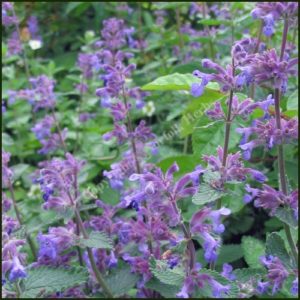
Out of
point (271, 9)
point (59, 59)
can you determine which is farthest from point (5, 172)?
point (59, 59)

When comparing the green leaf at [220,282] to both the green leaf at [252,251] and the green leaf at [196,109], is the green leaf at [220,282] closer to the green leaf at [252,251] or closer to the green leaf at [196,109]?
the green leaf at [252,251]

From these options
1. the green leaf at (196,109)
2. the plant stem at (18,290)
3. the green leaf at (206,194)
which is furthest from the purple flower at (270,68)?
the plant stem at (18,290)

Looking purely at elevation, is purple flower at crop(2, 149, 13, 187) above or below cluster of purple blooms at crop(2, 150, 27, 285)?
below

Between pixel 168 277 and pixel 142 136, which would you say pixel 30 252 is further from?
pixel 168 277

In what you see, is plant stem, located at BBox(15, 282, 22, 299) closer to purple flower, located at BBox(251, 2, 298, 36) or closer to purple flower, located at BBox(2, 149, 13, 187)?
purple flower, located at BBox(2, 149, 13, 187)

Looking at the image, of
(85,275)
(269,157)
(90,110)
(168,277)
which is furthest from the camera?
(90,110)

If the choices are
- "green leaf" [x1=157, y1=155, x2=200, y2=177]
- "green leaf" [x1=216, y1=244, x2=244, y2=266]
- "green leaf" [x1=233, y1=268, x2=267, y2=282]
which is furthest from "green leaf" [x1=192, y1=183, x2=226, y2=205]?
"green leaf" [x1=216, y1=244, x2=244, y2=266]

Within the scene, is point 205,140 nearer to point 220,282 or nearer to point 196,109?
point 196,109

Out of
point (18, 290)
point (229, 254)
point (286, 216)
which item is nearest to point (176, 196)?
point (286, 216)
